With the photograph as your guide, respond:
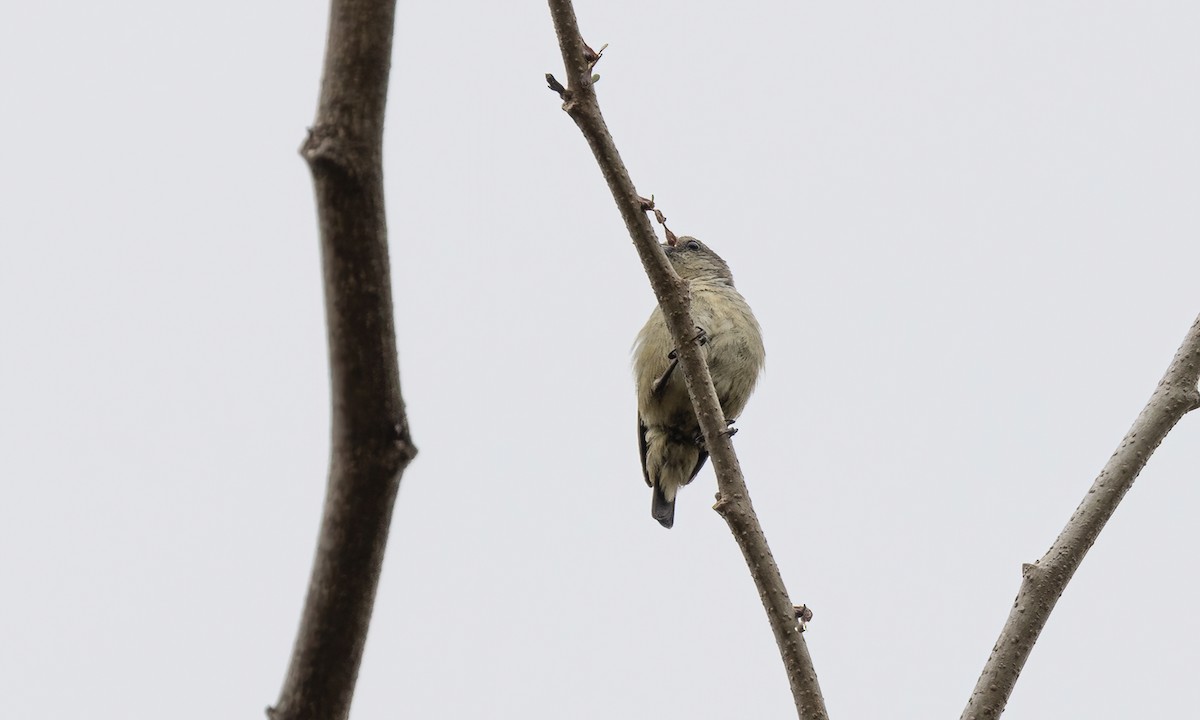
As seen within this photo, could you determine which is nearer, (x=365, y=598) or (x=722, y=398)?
(x=365, y=598)

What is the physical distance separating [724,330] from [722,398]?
398 mm

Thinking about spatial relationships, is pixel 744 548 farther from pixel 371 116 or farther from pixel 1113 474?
pixel 371 116

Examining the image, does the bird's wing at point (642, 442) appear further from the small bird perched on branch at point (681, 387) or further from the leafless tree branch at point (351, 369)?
the leafless tree branch at point (351, 369)

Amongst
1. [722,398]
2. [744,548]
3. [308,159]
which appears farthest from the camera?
[722,398]

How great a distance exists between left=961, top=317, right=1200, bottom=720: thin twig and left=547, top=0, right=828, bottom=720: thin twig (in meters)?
0.46

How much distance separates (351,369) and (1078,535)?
2400 millimetres

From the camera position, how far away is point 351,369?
63.4 inches

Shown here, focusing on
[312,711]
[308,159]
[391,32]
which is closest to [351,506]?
[312,711]

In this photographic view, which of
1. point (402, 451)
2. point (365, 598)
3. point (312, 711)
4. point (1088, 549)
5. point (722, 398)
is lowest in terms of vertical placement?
point (312, 711)

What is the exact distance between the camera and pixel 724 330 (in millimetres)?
7184

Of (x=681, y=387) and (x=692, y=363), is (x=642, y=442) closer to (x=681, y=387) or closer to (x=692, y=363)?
(x=681, y=387)

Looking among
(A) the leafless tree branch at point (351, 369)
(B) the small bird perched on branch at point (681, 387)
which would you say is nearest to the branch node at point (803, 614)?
(A) the leafless tree branch at point (351, 369)

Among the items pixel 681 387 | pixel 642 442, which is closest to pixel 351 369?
pixel 681 387

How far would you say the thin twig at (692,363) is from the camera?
3055mm
